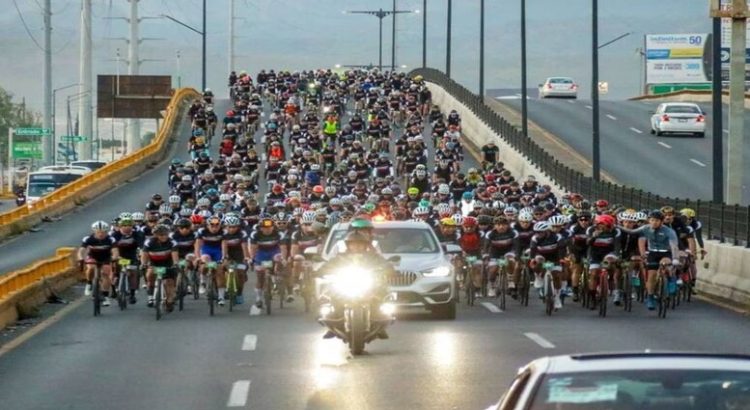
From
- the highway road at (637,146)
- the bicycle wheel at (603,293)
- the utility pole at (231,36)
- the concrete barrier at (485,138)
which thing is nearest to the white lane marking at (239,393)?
the bicycle wheel at (603,293)

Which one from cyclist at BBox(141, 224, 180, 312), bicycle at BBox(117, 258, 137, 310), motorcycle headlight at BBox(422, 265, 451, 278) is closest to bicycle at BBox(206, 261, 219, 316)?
cyclist at BBox(141, 224, 180, 312)

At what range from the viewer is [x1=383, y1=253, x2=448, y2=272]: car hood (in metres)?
25.4

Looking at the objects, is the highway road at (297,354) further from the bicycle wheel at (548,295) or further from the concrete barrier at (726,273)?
the concrete barrier at (726,273)

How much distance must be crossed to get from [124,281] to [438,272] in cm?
518

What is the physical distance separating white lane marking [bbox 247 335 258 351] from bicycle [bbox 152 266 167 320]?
323 centimetres

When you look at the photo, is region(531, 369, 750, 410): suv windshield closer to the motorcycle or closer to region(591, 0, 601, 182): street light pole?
the motorcycle

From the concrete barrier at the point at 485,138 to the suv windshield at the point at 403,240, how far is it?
29347 mm

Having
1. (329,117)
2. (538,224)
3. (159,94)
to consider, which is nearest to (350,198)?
(538,224)

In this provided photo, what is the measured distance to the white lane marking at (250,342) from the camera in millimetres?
21484

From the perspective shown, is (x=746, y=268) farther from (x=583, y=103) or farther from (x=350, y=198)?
(x=583, y=103)

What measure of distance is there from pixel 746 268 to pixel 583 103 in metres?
68.8

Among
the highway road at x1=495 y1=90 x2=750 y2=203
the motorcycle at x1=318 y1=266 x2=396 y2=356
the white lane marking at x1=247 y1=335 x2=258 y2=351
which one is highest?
the highway road at x1=495 y1=90 x2=750 y2=203

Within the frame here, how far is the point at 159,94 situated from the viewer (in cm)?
11075

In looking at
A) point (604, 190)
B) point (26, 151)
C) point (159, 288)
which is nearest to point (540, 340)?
point (159, 288)
